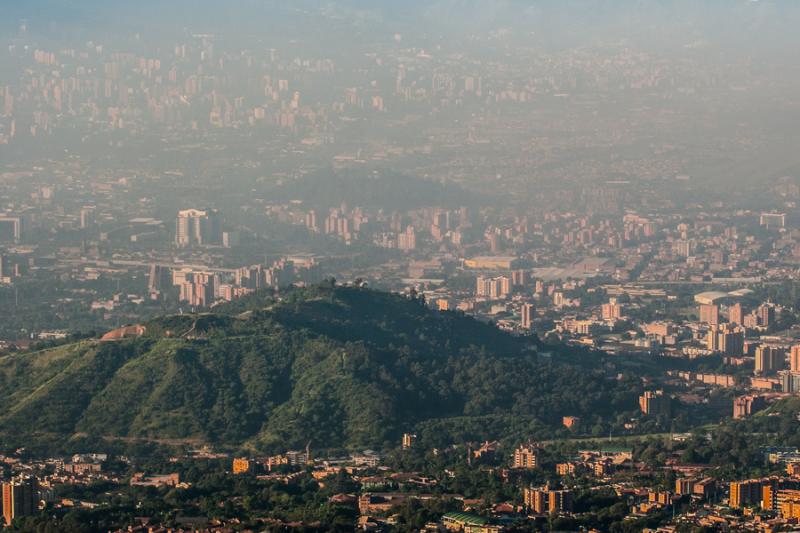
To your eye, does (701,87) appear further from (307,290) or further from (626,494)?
(626,494)

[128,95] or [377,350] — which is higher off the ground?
[128,95]

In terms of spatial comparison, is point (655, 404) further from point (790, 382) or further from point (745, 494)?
point (745, 494)

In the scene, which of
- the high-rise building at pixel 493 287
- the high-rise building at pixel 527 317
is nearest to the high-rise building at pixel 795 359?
the high-rise building at pixel 527 317

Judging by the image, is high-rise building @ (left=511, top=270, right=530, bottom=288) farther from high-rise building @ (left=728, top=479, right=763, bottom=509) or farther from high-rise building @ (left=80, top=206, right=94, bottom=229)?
high-rise building @ (left=728, top=479, right=763, bottom=509)

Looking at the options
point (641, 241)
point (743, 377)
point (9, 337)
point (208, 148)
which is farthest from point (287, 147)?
point (743, 377)

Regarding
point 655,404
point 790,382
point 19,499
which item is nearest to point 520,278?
point 790,382

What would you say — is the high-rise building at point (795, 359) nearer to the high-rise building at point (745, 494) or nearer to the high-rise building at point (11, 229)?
the high-rise building at point (745, 494)
